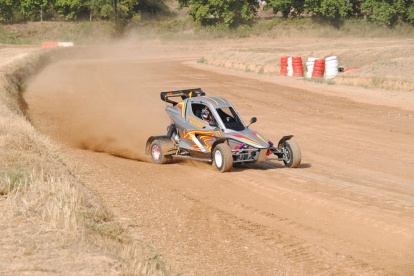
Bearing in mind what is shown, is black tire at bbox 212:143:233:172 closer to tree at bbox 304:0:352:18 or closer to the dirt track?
the dirt track

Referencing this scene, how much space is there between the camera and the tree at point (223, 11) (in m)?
80.8

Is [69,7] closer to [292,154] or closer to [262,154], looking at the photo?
[292,154]

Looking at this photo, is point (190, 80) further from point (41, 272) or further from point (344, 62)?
point (41, 272)

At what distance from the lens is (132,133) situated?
17.6m

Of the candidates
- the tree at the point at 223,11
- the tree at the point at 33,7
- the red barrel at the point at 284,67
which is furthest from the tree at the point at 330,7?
the red barrel at the point at 284,67

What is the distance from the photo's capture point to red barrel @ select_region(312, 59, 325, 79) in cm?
3281

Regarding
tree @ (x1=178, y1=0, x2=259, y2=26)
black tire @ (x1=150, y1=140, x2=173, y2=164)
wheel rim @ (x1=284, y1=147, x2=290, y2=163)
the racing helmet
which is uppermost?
tree @ (x1=178, y1=0, x2=259, y2=26)

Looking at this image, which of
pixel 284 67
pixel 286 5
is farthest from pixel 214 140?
pixel 286 5

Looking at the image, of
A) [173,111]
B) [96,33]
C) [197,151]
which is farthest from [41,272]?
[96,33]

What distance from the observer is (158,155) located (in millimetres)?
13492

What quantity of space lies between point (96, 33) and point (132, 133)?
6519 cm

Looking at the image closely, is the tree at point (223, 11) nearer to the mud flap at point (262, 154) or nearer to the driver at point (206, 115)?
the driver at point (206, 115)

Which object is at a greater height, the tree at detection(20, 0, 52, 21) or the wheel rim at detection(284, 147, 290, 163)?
the tree at detection(20, 0, 52, 21)

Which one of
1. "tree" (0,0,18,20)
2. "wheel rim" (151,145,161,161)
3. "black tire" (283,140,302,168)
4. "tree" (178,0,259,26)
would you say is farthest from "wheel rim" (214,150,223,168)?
"tree" (0,0,18,20)
